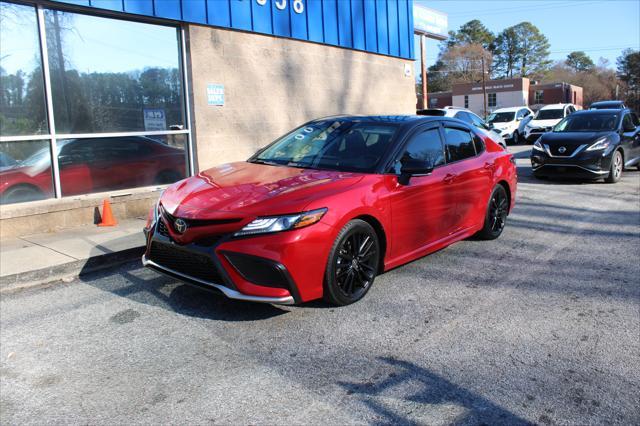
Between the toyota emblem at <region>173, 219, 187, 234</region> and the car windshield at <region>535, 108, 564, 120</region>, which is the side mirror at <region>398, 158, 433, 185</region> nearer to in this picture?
the toyota emblem at <region>173, 219, 187, 234</region>

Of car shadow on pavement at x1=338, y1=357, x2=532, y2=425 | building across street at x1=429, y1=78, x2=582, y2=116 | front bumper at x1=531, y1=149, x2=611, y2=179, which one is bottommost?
car shadow on pavement at x1=338, y1=357, x2=532, y2=425

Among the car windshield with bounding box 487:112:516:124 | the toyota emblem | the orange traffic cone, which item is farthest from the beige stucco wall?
the car windshield with bounding box 487:112:516:124

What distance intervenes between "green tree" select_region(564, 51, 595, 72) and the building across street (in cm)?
5722

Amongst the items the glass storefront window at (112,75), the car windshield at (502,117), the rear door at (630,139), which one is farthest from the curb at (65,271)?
the car windshield at (502,117)

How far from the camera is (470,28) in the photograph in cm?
10688

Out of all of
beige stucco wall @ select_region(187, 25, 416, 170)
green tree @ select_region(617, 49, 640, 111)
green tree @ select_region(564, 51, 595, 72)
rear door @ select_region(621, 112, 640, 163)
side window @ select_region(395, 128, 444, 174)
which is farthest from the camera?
green tree @ select_region(564, 51, 595, 72)

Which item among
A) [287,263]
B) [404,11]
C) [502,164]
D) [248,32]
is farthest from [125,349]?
[404,11]

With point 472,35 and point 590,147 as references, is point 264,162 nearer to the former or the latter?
point 590,147

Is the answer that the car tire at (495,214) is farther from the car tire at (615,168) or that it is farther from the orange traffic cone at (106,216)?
the car tire at (615,168)

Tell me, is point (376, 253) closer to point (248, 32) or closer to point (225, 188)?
point (225, 188)

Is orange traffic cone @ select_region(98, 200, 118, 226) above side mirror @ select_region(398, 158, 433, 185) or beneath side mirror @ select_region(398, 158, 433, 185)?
beneath

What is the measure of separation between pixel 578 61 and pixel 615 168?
136776mm

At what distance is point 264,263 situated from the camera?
3.85 metres

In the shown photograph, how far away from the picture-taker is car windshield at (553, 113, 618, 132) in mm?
12414
